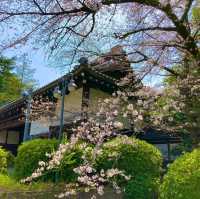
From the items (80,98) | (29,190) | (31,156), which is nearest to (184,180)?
(29,190)

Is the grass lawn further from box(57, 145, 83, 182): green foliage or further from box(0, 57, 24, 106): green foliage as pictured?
box(0, 57, 24, 106): green foliage

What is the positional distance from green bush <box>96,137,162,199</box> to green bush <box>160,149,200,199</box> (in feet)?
4.63

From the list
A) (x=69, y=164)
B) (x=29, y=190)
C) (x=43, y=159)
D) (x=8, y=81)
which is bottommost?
(x=29, y=190)

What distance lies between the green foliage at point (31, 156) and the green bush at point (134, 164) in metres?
1.70

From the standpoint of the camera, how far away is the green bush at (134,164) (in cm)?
713

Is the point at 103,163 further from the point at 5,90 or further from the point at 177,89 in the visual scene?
the point at 5,90

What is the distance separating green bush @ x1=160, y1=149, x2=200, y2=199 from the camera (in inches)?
202

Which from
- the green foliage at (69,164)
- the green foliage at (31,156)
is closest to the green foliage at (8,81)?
the green foliage at (31,156)

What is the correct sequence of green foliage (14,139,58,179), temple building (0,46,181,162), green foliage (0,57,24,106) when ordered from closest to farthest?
1. green foliage (14,139,58,179)
2. temple building (0,46,181,162)
3. green foliage (0,57,24,106)

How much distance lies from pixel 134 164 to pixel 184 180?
222 cm

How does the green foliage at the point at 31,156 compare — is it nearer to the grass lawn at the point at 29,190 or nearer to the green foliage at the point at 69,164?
the grass lawn at the point at 29,190

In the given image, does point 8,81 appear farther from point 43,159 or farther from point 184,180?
point 184,180

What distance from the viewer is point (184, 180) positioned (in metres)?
5.27

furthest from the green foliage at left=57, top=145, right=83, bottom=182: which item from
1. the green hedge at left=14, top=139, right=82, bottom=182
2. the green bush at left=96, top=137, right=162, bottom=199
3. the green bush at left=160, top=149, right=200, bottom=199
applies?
the green bush at left=160, top=149, right=200, bottom=199
